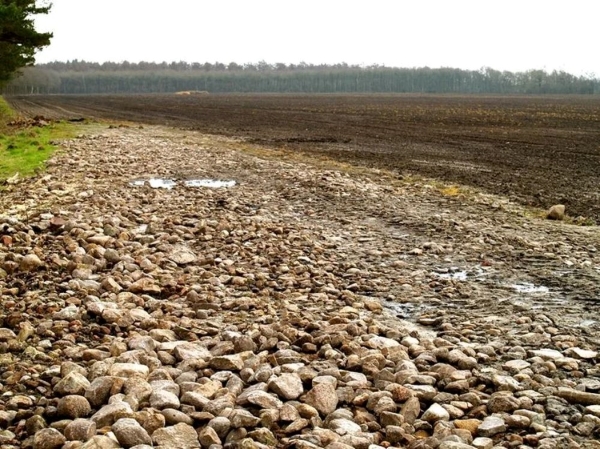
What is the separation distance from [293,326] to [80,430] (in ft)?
7.81

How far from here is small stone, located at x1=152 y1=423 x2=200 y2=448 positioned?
137 inches

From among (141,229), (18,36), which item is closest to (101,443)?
(141,229)

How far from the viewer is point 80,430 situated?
3.51 metres

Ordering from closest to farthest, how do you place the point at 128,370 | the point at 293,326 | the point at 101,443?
the point at 101,443 < the point at 128,370 < the point at 293,326

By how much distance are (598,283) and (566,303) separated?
95 cm

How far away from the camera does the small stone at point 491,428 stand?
12.1 ft

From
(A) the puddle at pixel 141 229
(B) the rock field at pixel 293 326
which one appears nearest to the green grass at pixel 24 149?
(B) the rock field at pixel 293 326

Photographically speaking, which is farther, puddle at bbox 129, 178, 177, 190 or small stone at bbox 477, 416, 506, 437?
puddle at bbox 129, 178, 177, 190

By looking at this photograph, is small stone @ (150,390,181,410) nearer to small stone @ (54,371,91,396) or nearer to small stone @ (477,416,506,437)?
small stone @ (54,371,91,396)

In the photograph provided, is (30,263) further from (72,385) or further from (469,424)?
(469,424)

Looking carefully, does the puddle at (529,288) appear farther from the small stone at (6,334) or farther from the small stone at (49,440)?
the small stone at (6,334)

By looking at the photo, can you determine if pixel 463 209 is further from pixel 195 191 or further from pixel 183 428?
pixel 183 428

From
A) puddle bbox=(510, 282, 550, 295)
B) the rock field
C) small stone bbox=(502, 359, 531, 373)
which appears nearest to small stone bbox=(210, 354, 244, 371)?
the rock field

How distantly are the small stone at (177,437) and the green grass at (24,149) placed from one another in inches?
483
